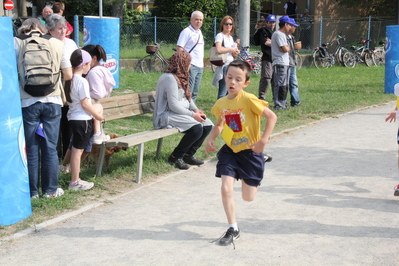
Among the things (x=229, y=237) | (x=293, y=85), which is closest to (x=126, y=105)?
(x=229, y=237)

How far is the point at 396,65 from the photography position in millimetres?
13688

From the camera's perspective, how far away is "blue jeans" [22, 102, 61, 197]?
17.5 ft

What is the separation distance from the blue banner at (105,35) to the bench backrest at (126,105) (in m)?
5.60

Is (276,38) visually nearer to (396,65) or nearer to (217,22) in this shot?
(396,65)

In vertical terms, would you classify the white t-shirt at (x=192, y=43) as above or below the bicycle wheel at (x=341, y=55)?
→ above

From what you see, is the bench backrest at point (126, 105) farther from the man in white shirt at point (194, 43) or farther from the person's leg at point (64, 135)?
the man in white shirt at point (194, 43)

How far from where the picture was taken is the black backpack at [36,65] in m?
5.18

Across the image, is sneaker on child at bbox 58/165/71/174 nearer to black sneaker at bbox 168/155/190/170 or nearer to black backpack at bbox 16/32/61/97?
black sneaker at bbox 168/155/190/170

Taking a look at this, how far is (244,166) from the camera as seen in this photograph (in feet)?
15.3

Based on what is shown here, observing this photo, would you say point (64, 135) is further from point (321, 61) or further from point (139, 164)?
point (321, 61)

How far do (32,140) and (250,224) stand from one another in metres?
2.22

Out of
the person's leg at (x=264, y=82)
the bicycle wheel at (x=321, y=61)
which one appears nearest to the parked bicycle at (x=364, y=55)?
the bicycle wheel at (x=321, y=61)

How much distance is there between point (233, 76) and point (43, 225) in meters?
2.12

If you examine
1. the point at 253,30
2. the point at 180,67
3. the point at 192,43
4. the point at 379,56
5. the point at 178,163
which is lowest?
the point at 178,163
